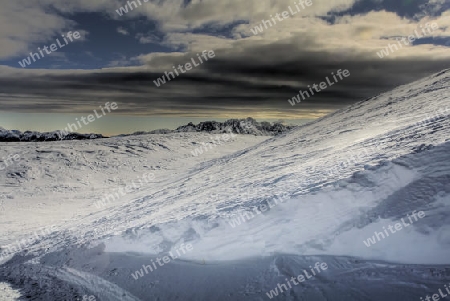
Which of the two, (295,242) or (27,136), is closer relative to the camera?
(295,242)

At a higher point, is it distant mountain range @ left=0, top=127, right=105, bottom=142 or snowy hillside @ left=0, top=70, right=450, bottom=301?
distant mountain range @ left=0, top=127, right=105, bottom=142

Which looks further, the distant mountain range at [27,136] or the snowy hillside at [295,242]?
the distant mountain range at [27,136]

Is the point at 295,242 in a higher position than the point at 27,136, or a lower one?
lower

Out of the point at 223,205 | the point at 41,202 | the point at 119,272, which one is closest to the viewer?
the point at 119,272

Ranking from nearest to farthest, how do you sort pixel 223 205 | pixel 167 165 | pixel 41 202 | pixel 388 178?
1. pixel 388 178
2. pixel 223 205
3. pixel 41 202
4. pixel 167 165

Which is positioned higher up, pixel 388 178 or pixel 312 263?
pixel 388 178

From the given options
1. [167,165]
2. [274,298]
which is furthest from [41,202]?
[274,298]

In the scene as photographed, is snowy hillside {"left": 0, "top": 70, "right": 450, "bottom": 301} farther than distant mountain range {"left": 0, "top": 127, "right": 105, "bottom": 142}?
No

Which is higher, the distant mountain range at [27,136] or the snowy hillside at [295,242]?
the distant mountain range at [27,136]

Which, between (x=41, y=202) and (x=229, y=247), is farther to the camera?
(x=41, y=202)

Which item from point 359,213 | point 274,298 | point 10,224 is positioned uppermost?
point 10,224

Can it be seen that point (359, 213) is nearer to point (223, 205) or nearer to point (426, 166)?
point (426, 166)
